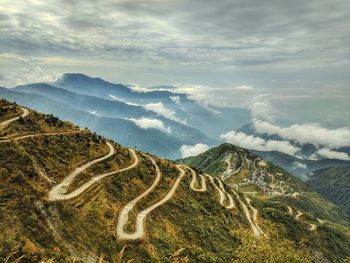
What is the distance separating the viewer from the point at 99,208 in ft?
301

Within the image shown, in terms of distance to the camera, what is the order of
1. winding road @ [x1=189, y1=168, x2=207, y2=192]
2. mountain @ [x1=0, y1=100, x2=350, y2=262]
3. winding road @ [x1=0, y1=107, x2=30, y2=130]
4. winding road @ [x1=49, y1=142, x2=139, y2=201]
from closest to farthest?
mountain @ [x1=0, y1=100, x2=350, y2=262] < winding road @ [x1=49, y1=142, x2=139, y2=201] < winding road @ [x1=0, y1=107, x2=30, y2=130] < winding road @ [x1=189, y1=168, x2=207, y2=192]

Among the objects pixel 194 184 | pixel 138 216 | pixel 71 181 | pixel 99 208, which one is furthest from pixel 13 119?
pixel 194 184

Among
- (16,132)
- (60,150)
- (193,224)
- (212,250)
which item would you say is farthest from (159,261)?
(16,132)

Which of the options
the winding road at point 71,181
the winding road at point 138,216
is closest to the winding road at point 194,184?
the winding road at point 138,216

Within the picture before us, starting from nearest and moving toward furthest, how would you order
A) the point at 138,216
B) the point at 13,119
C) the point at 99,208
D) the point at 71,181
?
the point at 99,208
the point at 71,181
the point at 138,216
the point at 13,119

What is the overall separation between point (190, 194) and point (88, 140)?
4553 centimetres

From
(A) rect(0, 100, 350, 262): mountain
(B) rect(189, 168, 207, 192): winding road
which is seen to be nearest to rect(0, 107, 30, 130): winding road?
(A) rect(0, 100, 350, 262): mountain

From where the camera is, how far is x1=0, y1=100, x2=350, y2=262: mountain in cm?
6538

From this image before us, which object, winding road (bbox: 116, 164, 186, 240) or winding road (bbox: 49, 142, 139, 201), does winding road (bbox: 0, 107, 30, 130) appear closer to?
winding road (bbox: 49, 142, 139, 201)

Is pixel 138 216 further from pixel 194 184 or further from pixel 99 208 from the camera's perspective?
pixel 194 184

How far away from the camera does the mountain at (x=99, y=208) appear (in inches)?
2574

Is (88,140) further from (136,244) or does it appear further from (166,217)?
(136,244)

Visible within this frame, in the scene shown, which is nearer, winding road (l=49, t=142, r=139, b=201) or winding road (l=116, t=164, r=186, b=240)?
winding road (l=116, t=164, r=186, b=240)

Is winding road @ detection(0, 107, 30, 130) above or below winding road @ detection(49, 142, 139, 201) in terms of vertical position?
above
